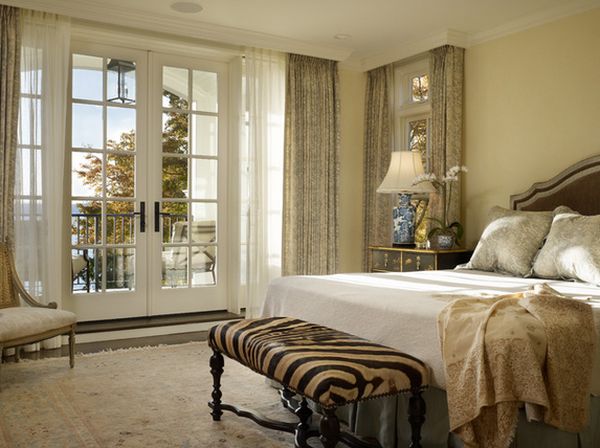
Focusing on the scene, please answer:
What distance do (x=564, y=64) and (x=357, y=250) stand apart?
8.86ft

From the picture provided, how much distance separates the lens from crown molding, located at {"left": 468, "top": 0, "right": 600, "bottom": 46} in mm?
4238

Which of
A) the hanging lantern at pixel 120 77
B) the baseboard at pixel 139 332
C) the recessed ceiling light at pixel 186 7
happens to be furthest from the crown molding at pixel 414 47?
the baseboard at pixel 139 332

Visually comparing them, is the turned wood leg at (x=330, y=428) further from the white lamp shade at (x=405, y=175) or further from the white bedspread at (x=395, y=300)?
the white lamp shade at (x=405, y=175)

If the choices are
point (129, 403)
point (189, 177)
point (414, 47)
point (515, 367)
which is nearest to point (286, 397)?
point (129, 403)

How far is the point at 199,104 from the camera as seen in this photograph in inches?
216

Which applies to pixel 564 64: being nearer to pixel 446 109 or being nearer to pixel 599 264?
pixel 446 109

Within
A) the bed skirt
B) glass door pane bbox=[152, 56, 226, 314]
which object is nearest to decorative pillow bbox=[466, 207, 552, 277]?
the bed skirt

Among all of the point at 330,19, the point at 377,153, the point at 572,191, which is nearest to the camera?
the point at 572,191

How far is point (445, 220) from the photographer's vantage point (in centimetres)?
506

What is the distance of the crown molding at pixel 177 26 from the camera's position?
444 cm

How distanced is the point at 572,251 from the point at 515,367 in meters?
A: 1.55

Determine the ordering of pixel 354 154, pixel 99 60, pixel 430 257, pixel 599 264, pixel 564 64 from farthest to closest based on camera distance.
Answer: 1. pixel 354 154
2. pixel 99 60
3. pixel 430 257
4. pixel 564 64
5. pixel 599 264

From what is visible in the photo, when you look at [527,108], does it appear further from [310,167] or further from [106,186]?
[106,186]

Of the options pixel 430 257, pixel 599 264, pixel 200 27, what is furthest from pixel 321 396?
pixel 200 27
